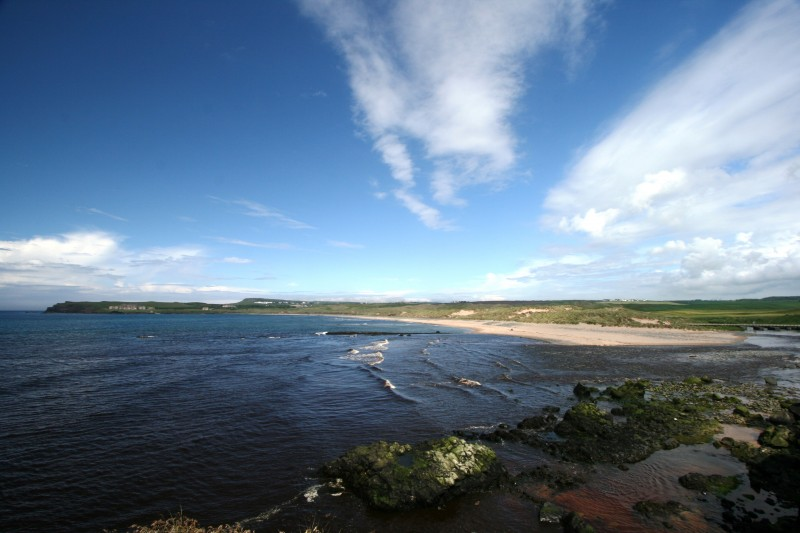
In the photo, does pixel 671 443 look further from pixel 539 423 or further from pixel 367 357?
pixel 367 357

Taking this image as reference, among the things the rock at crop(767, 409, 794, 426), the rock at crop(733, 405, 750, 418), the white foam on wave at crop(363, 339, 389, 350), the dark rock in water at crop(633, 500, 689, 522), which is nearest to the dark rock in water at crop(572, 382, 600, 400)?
the rock at crop(733, 405, 750, 418)

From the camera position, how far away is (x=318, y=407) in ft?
84.6

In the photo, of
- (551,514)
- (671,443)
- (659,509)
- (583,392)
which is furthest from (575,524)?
(583,392)

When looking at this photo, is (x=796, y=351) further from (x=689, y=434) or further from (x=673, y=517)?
(x=673, y=517)

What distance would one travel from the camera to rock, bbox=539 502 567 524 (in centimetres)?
1201

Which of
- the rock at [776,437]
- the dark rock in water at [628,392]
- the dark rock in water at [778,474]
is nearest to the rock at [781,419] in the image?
the rock at [776,437]

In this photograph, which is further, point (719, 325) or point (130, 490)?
point (719, 325)

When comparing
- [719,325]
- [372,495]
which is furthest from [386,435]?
[719,325]

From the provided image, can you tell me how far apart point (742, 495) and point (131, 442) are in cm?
2797

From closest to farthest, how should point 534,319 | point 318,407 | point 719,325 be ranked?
1. point 318,407
2. point 719,325
3. point 534,319

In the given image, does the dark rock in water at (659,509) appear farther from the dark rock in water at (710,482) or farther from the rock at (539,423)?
the rock at (539,423)

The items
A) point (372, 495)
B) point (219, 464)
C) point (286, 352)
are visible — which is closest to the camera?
point (372, 495)

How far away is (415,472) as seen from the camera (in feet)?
44.9

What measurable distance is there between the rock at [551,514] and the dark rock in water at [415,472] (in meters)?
2.36
